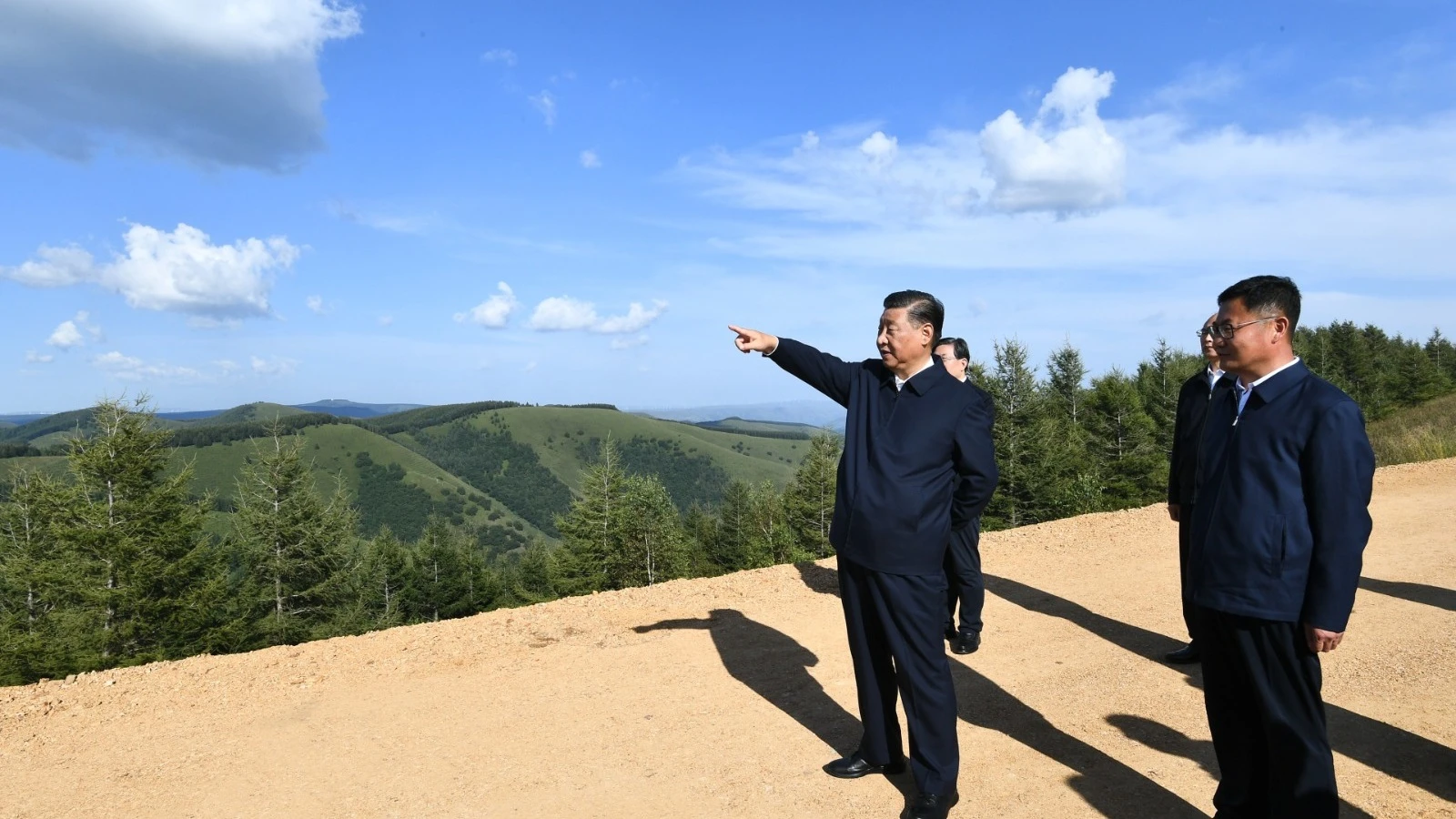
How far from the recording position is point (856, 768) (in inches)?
153

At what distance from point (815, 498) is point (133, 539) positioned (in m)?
30.4

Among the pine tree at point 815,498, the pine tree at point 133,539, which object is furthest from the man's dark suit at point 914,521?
the pine tree at point 815,498

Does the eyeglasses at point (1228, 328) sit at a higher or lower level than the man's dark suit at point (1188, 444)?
higher

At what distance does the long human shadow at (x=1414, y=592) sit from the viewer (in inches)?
256

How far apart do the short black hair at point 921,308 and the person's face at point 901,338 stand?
0.02m

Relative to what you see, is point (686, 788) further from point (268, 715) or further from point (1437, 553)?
point (1437, 553)

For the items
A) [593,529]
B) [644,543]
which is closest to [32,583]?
[593,529]

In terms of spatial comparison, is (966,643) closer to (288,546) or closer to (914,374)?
(914,374)

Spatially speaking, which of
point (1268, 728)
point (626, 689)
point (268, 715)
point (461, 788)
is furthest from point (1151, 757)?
point (268, 715)

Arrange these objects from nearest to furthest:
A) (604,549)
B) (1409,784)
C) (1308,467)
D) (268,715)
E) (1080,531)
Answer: (1308,467) → (1409,784) → (268,715) → (1080,531) → (604,549)

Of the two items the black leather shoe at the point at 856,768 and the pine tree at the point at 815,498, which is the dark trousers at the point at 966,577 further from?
the pine tree at the point at 815,498

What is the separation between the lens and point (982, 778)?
3.82 meters

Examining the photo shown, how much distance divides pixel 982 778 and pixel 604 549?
1382 inches

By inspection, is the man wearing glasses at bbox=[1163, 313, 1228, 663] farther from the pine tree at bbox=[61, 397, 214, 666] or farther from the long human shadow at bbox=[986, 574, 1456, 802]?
the pine tree at bbox=[61, 397, 214, 666]
